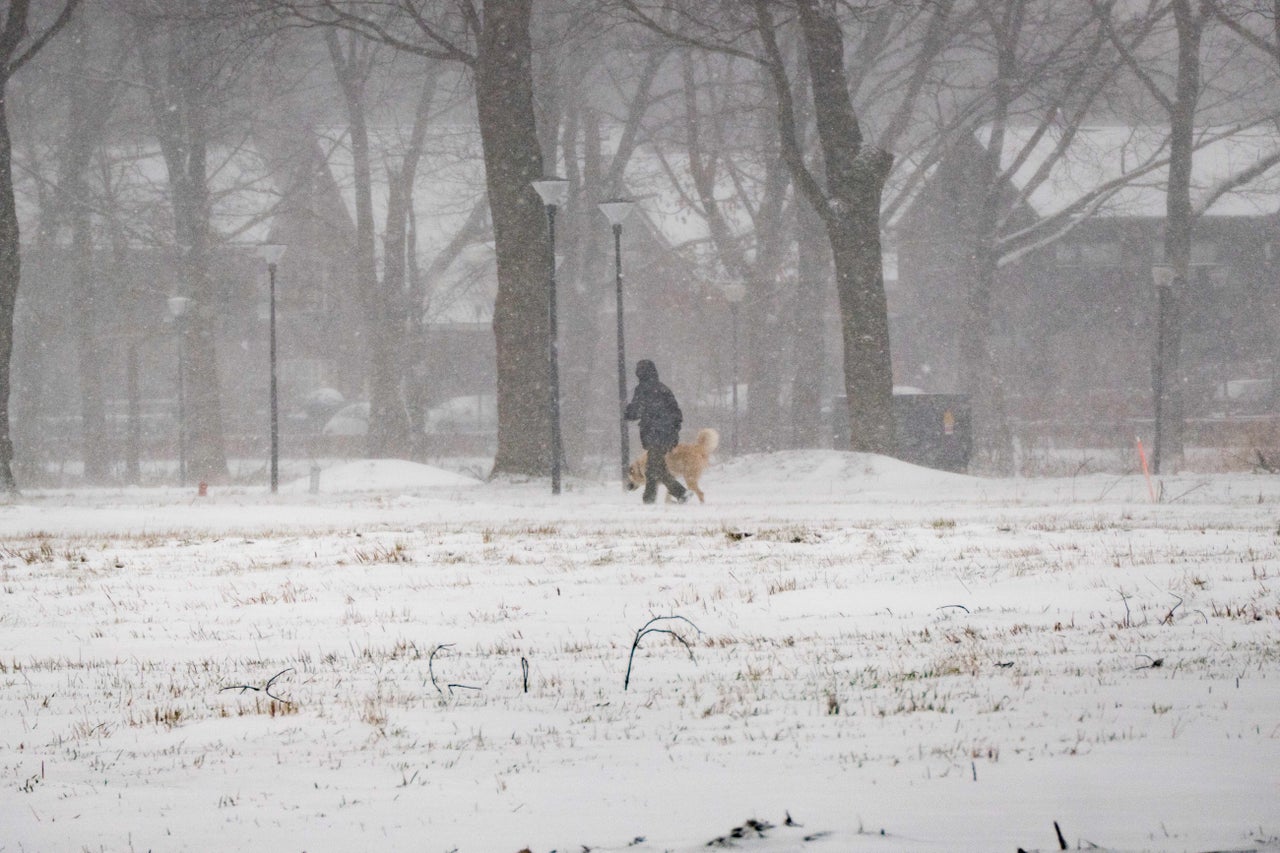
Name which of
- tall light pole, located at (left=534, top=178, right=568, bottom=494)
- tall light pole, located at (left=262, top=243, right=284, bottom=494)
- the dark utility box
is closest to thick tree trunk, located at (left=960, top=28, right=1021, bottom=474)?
the dark utility box

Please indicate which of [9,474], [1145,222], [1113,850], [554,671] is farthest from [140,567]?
[1145,222]

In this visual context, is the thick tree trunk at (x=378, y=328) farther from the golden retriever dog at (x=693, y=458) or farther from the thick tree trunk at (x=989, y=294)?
the golden retriever dog at (x=693, y=458)

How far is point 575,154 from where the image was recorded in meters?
32.9

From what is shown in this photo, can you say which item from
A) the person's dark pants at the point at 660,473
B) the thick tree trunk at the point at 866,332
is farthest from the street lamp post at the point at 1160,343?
the person's dark pants at the point at 660,473

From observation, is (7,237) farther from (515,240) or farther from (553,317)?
(553,317)

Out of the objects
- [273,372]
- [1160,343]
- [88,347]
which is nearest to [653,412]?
[273,372]

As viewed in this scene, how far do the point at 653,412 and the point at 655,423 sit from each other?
0.13 metres

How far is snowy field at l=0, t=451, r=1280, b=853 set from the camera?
3775mm

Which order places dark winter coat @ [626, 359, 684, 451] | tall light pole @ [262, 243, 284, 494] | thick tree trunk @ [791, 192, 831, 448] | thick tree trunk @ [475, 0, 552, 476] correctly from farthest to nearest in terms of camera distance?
thick tree trunk @ [791, 192, 831, 448] → tall light pole @ [262, 243, 284, 494] → thick tree trunk @ [475, 0, 552, 476] → dark winter coat @ [626, 359, 684, 451]

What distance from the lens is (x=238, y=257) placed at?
37.2 metres

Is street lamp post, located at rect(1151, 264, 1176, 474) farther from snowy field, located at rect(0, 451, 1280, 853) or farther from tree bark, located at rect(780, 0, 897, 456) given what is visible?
→ snowy field, located at rect(0, 451, 1280, 853)

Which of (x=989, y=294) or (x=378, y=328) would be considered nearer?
(x=989, y=294)

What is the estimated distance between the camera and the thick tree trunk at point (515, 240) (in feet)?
67.2

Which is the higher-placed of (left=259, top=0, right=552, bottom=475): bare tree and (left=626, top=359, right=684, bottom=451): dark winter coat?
(left=259, top=0, right=552, bottom=475): bare tree
